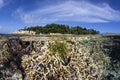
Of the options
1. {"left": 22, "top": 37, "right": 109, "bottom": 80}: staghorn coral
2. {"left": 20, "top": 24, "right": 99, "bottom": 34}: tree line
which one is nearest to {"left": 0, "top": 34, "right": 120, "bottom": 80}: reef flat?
{"left": 22, "top": 37, "right": 109, "bottom": 80}: staghorn coral

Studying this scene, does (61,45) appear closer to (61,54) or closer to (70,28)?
(61,54)

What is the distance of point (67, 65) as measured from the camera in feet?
16.6

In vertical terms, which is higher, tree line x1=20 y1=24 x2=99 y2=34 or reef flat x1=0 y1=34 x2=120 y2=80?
tree line x1=20 y1=24 x2=99 y2=34

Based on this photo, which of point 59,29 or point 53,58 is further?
point 59,29

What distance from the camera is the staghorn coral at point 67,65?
4938 millimetres

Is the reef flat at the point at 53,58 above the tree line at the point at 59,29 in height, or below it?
below

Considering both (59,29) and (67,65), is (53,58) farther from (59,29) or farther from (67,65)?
(59,29)

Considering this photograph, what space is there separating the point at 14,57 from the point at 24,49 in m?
0.19

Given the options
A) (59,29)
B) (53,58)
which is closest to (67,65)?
(53,58)

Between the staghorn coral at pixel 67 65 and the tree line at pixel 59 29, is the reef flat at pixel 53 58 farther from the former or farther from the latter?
the tree line at pixel 59 29

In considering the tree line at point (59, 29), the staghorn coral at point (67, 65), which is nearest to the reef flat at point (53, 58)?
the staghorn coral at point (67, 65)

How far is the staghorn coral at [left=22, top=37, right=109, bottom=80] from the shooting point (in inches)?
194

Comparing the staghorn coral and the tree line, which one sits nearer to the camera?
the staghorn coral

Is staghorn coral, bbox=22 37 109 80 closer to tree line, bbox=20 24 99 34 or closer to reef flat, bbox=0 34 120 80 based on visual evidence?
reef flat, bbox=0 34 120 80
